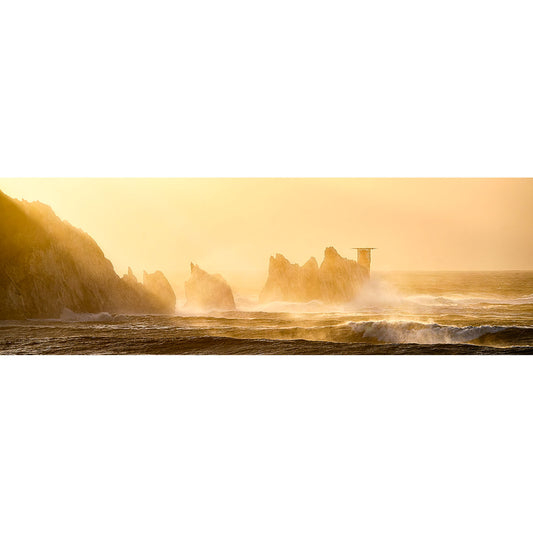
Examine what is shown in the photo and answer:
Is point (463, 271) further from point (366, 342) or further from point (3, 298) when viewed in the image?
point (3, 298)

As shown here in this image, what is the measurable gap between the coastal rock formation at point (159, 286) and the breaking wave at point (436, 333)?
1882 mm

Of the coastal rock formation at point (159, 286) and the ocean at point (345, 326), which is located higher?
the coastal rock formation at point (159, 286)

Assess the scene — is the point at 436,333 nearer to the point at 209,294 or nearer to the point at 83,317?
the point at 209,294

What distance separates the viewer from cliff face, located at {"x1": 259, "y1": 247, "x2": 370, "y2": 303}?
657 cm

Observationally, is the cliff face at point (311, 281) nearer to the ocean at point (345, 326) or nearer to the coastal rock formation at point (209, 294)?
the ocean at point (345, 326)

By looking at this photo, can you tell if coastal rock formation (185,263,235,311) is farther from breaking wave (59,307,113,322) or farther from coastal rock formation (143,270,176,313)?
breaking wave (59,307,113,322)

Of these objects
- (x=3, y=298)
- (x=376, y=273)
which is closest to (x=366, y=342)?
(x=376, y=273)

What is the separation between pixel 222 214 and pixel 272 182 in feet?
2.10

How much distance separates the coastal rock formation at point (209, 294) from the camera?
6598 mm

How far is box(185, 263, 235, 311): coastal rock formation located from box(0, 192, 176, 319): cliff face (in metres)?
0.33

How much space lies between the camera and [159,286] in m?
6.64

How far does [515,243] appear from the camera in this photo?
22.3 ft

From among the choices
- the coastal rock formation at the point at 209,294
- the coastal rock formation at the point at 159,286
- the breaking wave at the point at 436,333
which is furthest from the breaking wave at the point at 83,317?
the breaking wave at the point at 436,333
